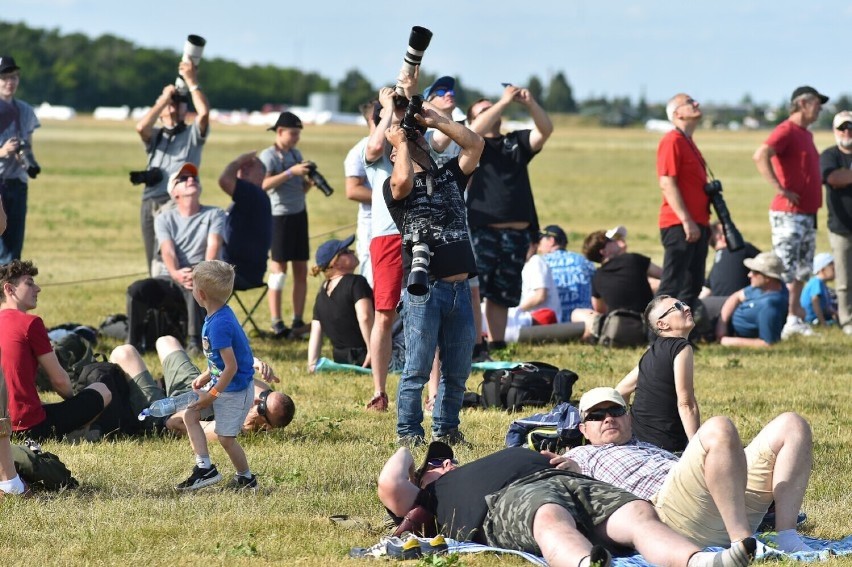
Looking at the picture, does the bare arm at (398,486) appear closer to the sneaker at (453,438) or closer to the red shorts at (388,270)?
the sneaker at (453,438)

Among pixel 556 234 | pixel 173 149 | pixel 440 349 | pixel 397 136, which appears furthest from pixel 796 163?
pixel 397 136

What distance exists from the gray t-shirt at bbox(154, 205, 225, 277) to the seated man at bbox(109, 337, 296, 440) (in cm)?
254

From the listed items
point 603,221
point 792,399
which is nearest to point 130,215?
point 603,221

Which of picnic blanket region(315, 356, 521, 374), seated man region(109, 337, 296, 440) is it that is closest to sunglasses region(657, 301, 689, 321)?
seated man region(109, 337, 296, 440)

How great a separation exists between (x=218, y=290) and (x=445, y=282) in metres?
1.28

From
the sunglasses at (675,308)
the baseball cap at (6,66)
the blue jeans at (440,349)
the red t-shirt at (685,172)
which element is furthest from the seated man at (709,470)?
the baseball cap at (6,66)

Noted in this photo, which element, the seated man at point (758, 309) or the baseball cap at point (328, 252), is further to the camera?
the seated man at point (758, 309)

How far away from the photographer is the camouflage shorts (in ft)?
16.1

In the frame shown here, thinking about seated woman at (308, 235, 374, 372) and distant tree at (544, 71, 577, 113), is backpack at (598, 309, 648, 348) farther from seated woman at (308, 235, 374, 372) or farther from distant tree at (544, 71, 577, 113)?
distant tree at (544, 71, 577, 113)

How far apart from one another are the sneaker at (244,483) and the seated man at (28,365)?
122cm

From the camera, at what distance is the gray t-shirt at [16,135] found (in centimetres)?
1066

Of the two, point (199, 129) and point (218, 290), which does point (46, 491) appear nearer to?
point (218, 290)

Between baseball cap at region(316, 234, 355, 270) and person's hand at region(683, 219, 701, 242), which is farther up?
person's hand at region(683, 219, 701, 242)

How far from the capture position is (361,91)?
575 feet
